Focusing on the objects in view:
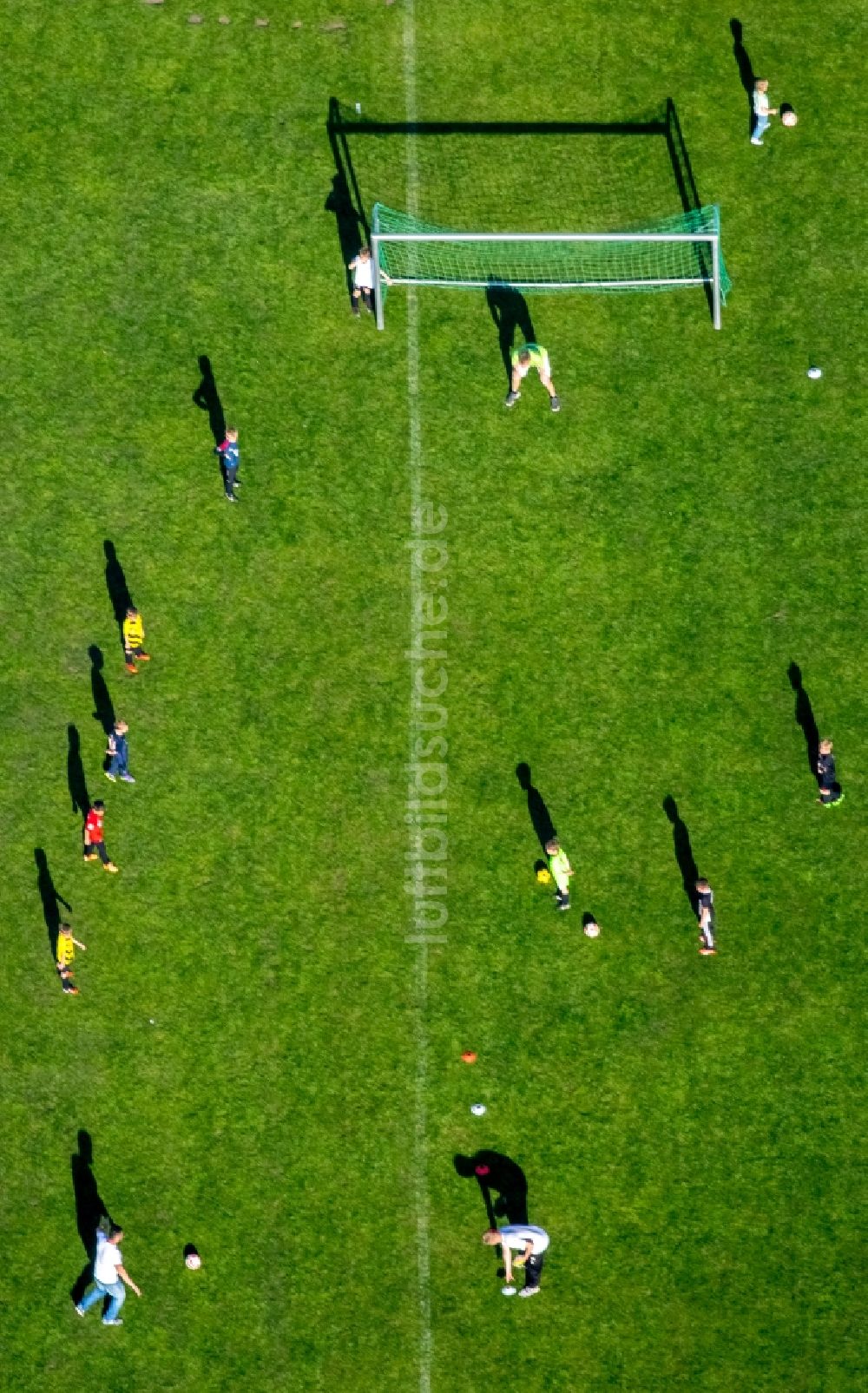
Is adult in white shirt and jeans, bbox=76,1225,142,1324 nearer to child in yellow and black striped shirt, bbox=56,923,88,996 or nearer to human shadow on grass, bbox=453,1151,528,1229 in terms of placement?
child in yellow and black striped shirt, bbox=56,923,88,996

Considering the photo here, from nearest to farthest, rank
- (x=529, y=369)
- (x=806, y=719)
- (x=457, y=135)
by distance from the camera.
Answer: (x=806, y=719) < (x=529, y=369) < (x=457, y=135)

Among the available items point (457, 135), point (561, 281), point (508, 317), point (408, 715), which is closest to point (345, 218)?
point (457, 135)

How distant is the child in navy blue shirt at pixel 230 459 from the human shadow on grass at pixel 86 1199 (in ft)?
38.8

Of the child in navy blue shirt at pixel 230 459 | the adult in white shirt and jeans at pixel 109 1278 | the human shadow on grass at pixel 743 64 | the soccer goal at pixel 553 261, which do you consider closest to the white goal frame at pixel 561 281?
the soccer goal at pixel 553 261

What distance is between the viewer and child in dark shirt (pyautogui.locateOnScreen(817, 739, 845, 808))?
96.1 feet

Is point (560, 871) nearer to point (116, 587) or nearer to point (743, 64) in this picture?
point (116, 587)

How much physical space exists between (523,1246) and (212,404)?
16.1 meters

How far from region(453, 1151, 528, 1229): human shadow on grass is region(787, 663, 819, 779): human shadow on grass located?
893 centimetres

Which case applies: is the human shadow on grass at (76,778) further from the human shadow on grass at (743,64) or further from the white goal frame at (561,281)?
the human shadow on grass at (743,64)

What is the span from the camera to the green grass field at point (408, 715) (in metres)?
29.2

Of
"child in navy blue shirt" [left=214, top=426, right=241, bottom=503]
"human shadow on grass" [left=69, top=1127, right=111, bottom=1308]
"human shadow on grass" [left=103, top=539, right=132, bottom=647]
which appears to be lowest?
"human shadow on grass" [left=69, top=1127, right=111, bottom=1308]

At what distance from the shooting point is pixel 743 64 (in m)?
31.1

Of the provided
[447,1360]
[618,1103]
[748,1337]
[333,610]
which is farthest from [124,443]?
[748,1337]

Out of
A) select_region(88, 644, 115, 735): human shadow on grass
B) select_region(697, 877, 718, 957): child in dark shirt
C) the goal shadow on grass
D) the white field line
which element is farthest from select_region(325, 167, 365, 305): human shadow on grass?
→ select_region(697, 877, 718, 957): child in dark shirt
